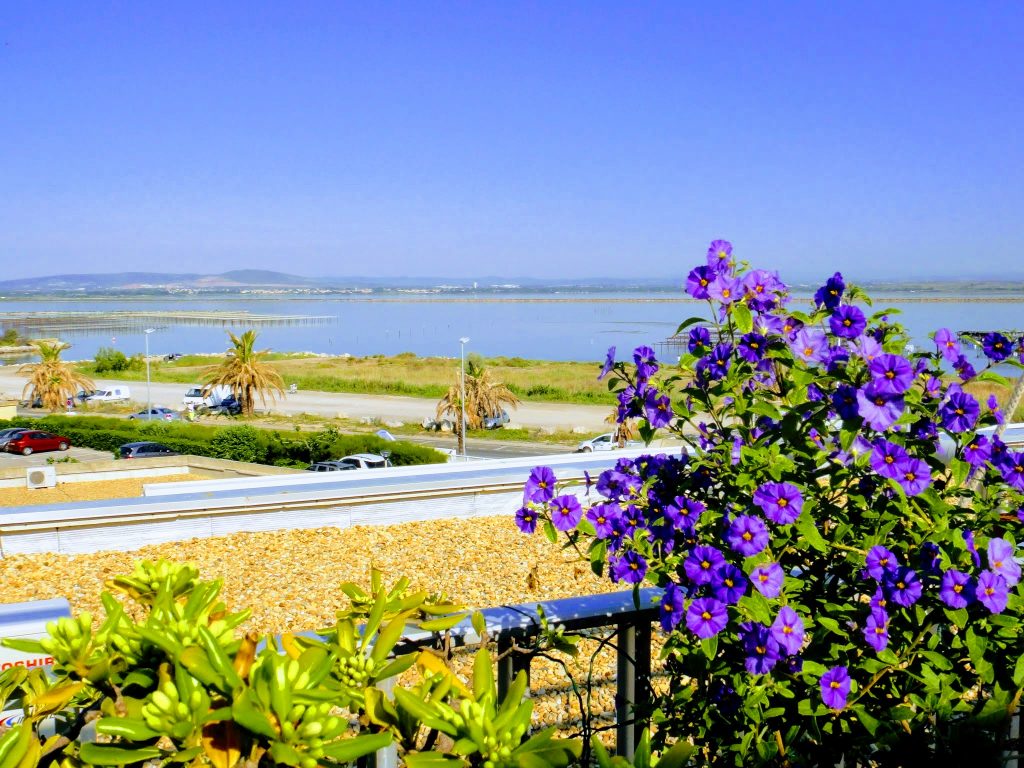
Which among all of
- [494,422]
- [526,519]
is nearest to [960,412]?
[526,519]

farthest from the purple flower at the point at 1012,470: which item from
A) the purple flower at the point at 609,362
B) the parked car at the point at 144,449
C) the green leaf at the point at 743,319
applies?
the parked car at the point at 144,449

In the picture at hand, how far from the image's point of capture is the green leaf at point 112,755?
3.33ft

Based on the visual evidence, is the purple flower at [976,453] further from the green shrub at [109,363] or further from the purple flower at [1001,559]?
the green shrub at [109,363]

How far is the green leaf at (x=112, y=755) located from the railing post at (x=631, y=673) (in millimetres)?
1311

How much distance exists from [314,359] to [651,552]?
7798 cm

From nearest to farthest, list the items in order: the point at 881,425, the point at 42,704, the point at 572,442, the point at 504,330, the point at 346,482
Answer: the point at 42,704 < the point at 881,425 < the point at 346,482 < the point at 572,442 < the point at 504,330

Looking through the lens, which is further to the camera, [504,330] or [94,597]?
[504,330]

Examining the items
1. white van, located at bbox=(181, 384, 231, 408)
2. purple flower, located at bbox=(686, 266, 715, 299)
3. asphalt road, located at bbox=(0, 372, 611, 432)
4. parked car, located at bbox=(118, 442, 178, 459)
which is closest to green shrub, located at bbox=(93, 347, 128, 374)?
asphalt road, located at bbox=(0, 372, 611, 432)

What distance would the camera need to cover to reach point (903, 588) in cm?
173

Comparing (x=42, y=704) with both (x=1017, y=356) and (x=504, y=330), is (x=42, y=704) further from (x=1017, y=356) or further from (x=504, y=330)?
(x=504, y=330)

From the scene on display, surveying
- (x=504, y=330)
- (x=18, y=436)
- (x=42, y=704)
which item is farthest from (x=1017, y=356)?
(x=504, y=330)

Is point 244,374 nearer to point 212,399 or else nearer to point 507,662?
point 212,399

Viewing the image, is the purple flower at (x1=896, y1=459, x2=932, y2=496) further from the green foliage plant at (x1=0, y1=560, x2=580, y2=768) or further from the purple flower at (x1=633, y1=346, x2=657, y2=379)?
the green foliage plant at (x1=0, y1=560, x2=580, y2=768)

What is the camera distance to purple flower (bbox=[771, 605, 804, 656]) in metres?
1.72
